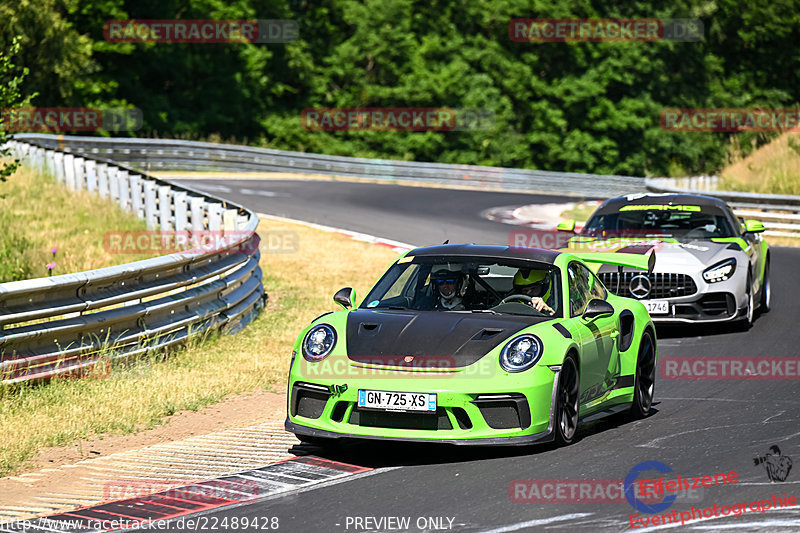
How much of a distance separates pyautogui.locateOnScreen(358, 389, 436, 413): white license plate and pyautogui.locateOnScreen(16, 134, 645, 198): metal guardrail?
1174 inches

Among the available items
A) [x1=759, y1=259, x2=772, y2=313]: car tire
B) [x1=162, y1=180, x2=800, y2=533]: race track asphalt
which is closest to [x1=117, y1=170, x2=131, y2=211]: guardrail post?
[x1=759, y1=259, x2=772, y2=313]: car tire

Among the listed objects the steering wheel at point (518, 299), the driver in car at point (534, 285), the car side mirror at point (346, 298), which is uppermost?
the driver in car at point (534, 285)

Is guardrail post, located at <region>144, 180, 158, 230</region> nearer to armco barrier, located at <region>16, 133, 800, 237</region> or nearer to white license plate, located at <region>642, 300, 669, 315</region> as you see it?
white license plate, located at <region>642, 300, 669, 315</region>

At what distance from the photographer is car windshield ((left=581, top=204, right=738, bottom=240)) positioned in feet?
45.6

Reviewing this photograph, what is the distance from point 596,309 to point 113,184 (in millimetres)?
15060

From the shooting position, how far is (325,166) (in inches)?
1625

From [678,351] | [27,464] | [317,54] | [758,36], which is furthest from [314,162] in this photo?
[758,36]

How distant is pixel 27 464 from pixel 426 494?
2743 millimetres
